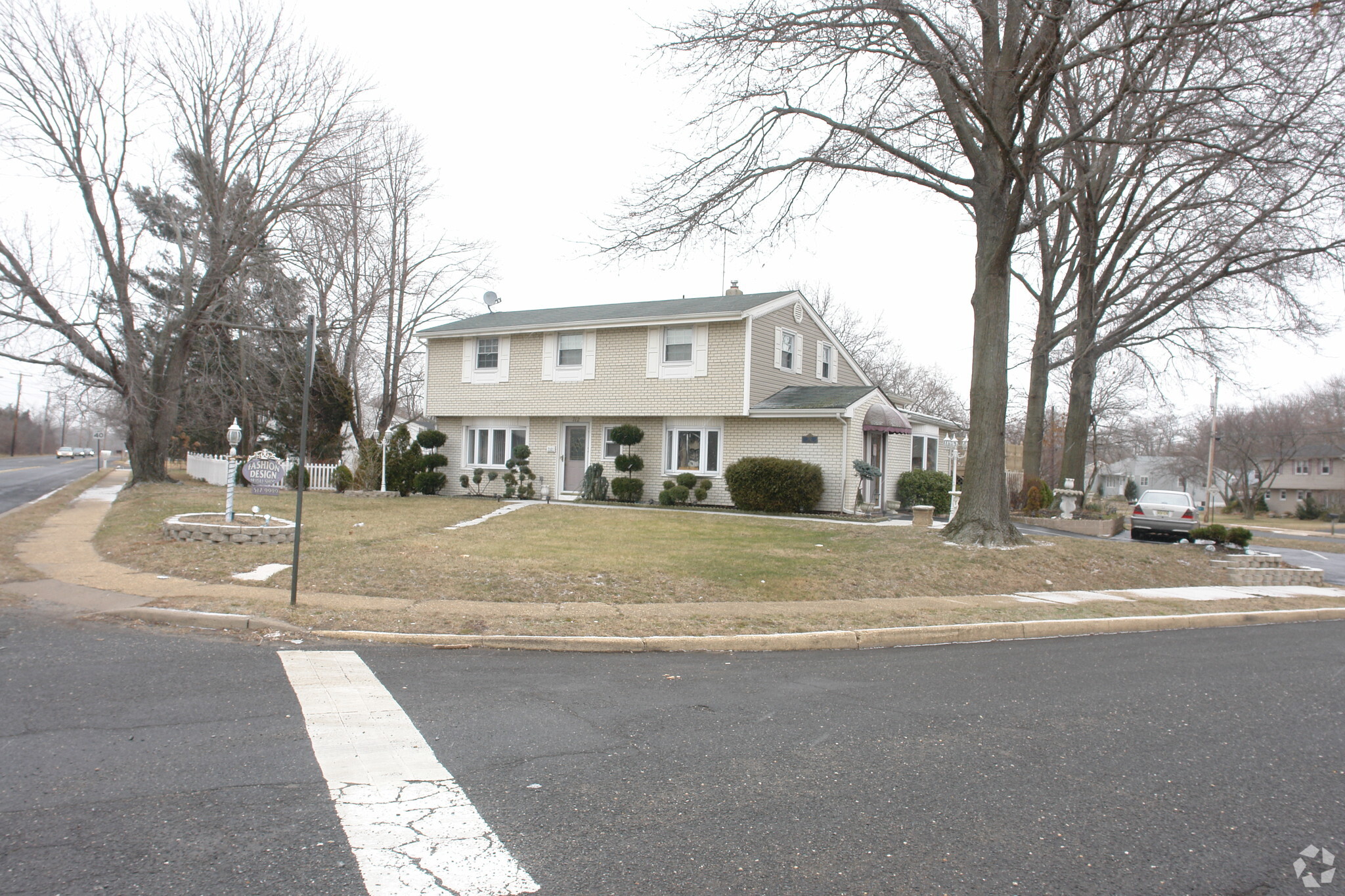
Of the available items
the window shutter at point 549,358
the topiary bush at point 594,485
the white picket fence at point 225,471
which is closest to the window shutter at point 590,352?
the window shutter at point 549,358

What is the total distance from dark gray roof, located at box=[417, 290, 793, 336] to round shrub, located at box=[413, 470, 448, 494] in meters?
4.96

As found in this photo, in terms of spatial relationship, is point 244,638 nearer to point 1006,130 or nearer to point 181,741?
point 181,741

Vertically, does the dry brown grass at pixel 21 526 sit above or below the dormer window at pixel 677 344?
below

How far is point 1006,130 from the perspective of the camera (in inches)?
583

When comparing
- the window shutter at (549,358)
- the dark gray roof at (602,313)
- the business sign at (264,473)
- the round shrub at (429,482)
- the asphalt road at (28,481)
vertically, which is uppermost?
the dark gray roof at (602,313)

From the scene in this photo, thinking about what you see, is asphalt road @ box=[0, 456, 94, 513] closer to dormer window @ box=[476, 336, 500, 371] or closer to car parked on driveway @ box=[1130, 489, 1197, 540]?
dormer window @ box=[476, 336, 500, 371]

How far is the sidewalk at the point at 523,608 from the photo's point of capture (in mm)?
8164

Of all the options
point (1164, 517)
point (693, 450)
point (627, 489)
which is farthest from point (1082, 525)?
point (627, 489)

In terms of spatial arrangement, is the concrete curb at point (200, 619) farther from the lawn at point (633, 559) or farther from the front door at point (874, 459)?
the front door at point (874, 459)

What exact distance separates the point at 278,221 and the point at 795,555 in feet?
67.5

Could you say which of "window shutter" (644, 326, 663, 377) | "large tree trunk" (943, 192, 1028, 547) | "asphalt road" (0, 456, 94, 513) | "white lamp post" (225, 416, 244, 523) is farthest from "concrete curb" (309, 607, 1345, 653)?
"asphalt road" (0, 456, 94, 513)

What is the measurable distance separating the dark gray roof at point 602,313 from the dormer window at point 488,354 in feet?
1.59

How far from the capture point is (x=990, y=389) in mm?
15445

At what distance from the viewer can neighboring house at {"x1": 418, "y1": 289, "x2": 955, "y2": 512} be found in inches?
909
